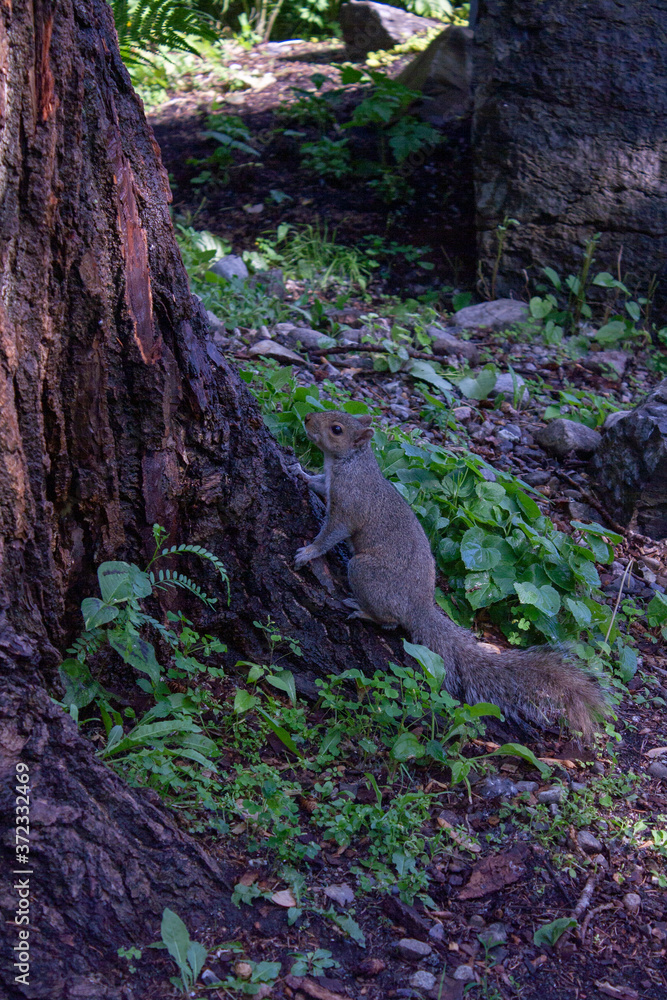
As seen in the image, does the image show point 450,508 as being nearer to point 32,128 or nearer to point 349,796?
point 349,796

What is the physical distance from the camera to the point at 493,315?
251 inches

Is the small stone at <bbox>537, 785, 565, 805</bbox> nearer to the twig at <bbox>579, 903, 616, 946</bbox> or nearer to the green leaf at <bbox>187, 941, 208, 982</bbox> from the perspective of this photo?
the twig at <bbox>579, 903, 616, 946</bbox>

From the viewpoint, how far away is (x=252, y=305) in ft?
18.8

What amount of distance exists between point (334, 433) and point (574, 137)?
418 centimetres

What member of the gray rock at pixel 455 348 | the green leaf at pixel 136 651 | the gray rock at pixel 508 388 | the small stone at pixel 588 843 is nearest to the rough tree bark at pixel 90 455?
the green leaf at pixel 136 651

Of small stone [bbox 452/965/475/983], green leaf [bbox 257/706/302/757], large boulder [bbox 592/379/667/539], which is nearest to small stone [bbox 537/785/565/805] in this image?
small stone [bbox 452/965/475/983]

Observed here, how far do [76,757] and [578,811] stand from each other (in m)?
1.67

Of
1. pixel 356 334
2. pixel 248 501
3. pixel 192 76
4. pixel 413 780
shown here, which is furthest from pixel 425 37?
pixel 413 780

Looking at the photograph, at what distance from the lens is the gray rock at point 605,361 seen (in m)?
5.95

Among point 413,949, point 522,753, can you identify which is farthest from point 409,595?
point 413,949

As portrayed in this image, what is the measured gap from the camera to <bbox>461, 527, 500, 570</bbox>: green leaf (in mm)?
3461

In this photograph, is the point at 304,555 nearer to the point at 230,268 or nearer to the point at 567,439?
the point at 567,439

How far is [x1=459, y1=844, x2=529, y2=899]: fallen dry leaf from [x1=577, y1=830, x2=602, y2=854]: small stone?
20cm

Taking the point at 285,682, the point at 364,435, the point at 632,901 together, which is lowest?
the point at 632,901
